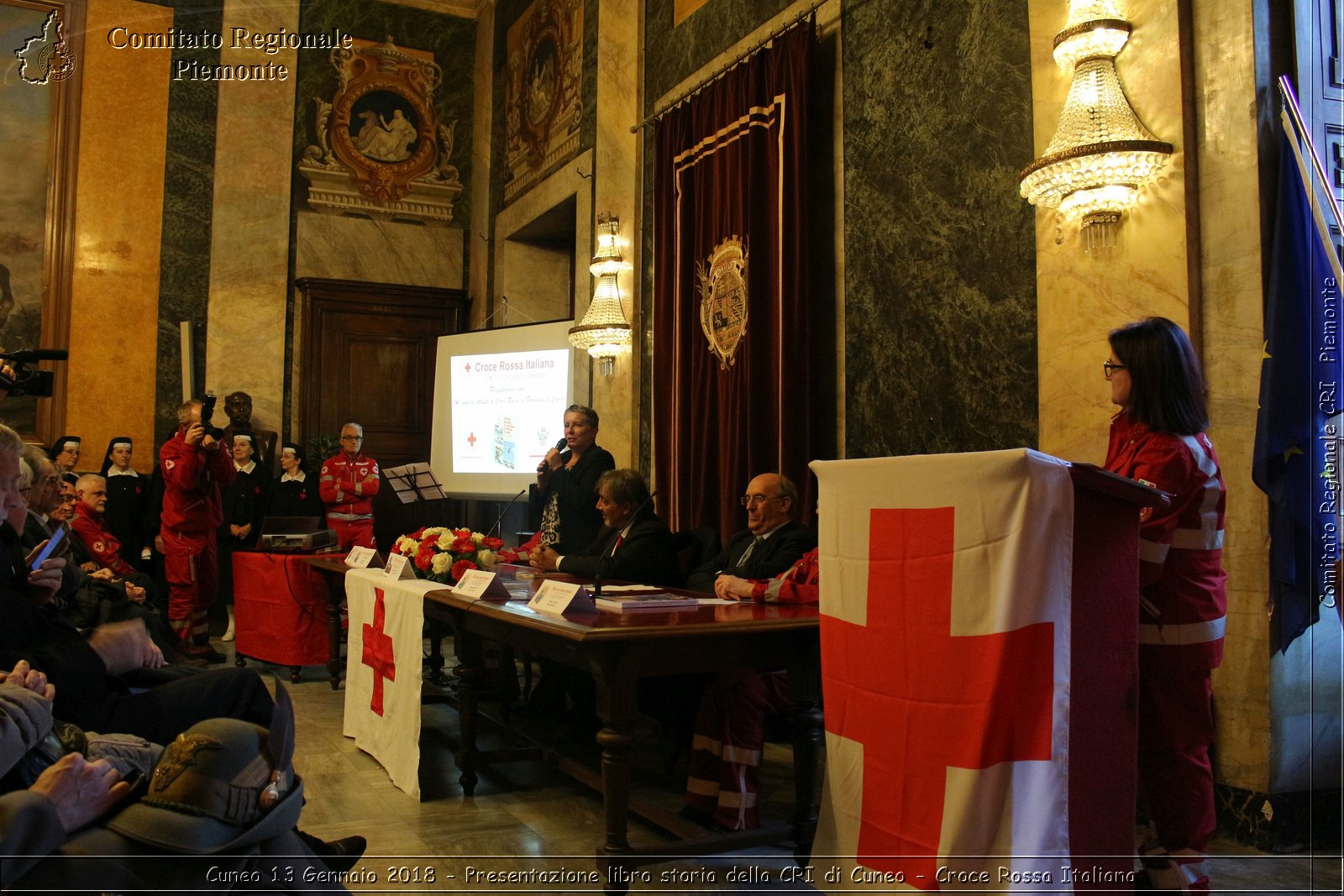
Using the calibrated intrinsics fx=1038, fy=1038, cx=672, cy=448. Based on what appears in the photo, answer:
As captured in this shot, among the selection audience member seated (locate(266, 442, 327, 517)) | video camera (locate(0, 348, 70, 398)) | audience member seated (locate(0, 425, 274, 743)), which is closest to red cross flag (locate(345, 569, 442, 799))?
audience member seated (locate(0, 425, 274, 743))

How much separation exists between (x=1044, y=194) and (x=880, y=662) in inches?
80.3

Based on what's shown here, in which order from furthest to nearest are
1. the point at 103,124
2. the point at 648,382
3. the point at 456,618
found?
1. the point at 103,124
2. the point at 648,382
3. the point at 456,618

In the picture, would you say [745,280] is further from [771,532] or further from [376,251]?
[376,251]

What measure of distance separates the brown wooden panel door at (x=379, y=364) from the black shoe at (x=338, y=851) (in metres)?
7.53

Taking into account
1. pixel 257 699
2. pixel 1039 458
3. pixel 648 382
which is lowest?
pixel 257 699

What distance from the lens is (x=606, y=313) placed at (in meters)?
7.14

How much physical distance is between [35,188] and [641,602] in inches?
322

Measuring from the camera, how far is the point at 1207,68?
3.36m

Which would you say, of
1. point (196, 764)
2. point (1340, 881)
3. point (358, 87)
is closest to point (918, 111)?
point (1340, 881)

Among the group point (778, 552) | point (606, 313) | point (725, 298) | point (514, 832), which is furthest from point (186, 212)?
point (514, 832)

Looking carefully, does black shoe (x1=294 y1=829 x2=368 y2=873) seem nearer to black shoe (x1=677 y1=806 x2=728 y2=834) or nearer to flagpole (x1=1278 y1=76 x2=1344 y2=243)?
black shoe (x1=677 y1=806 x2=728 y2=834)

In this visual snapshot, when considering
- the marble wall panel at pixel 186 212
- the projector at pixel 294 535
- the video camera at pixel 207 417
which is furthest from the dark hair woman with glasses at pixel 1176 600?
the marble wall panel at pixel 186 212

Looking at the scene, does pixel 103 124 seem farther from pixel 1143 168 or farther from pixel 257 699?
pixel 1143 168

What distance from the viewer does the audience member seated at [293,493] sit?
27.2 ft
